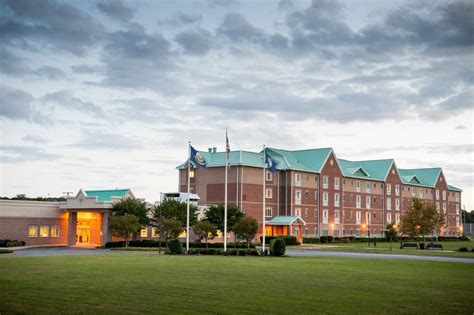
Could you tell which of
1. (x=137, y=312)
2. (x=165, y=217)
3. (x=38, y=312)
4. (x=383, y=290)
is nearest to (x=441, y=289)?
(x=383, y=290)

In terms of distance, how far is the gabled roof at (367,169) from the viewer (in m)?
104

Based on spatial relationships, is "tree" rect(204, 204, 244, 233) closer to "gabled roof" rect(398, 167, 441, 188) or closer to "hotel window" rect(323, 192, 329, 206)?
"hotel window" rect(323, 192, 329, 206)

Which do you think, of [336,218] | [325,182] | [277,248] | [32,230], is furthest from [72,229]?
[336,218]

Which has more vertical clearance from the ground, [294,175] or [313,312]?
[294,175]

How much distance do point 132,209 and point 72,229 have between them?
10.5 meters

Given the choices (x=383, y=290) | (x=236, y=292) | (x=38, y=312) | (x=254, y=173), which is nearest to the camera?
(x=38, y=312)

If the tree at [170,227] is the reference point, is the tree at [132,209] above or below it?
above

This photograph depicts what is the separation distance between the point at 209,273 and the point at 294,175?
6211cm

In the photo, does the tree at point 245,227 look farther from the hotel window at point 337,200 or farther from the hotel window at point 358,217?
the hotel window at point 358,217

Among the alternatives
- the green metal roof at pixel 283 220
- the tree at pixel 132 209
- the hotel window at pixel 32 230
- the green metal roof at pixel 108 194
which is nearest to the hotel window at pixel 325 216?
the green metal roof at pixel 283 220

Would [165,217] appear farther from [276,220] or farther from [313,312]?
[313,312]

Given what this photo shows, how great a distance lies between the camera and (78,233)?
7500cm

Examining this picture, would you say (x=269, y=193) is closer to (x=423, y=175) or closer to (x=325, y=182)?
(x=325, y=182)

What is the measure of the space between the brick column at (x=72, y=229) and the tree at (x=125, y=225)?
10.9m
